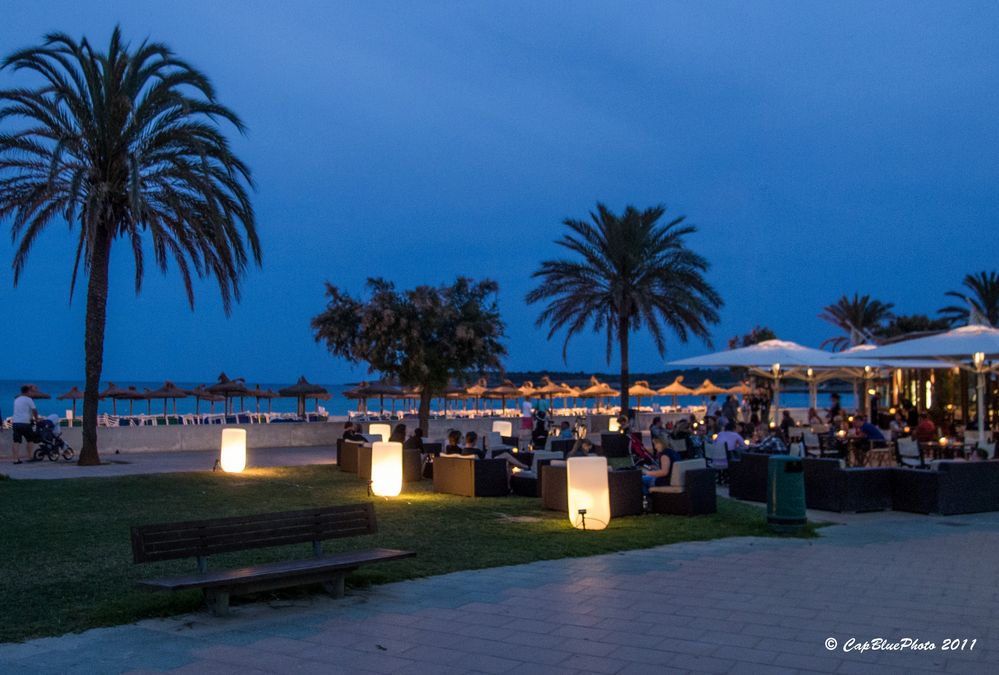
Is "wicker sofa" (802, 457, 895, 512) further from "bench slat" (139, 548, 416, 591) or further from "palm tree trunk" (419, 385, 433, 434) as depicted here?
"palm tree trunk" (419, 385, 433, 434)

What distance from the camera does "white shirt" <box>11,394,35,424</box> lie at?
20.3 metres

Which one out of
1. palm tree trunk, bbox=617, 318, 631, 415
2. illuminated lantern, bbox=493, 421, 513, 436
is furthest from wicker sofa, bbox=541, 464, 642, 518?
palm tree trunk, bbox=617, 318, 631, 415

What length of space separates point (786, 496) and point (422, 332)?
1483 cm

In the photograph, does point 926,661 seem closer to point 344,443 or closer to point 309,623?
point 309,623

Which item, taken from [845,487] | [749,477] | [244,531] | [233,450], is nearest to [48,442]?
[233,450]

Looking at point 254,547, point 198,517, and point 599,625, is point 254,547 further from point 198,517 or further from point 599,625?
point 198,517

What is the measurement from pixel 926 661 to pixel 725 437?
11234mm

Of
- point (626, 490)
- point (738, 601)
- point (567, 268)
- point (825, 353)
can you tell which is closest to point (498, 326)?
point (567, 268)

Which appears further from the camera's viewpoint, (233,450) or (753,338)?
(753,338)

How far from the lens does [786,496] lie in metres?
11.4

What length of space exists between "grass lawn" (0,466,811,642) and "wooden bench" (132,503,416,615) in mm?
467

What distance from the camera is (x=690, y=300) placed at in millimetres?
29484

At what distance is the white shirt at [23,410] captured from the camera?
2032 centimetres

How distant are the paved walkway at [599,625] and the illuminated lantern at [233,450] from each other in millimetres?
10833
